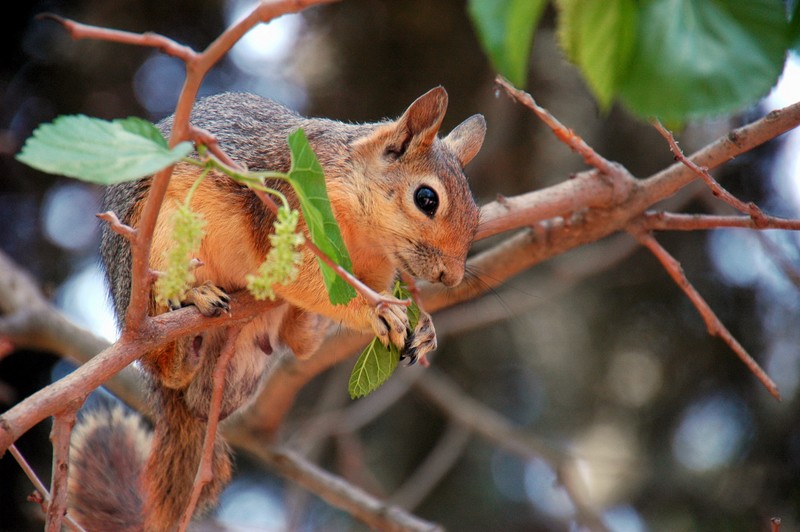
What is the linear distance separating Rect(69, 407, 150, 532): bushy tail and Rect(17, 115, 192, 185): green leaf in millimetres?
1684

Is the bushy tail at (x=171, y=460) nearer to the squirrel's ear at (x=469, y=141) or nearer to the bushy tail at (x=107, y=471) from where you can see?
the bushy tail at (x=107, y=471)

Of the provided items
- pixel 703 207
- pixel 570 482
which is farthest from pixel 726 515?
pixel 703 207

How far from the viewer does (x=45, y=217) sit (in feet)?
12.8

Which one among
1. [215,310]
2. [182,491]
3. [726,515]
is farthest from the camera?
[726,515]

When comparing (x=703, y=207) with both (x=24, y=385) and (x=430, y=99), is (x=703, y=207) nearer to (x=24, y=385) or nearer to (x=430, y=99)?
(x=430, y=99)

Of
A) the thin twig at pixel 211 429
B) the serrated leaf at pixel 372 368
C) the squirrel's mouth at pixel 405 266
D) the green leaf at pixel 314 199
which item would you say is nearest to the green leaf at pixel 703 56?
the green leaf at pixel 314 199

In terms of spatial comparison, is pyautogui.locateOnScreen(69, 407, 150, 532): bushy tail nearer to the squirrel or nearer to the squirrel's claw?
the squirrel

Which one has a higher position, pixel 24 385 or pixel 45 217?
pixel 45 217

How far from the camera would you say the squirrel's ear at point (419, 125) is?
1.90 m

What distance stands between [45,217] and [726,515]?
3.40 meters

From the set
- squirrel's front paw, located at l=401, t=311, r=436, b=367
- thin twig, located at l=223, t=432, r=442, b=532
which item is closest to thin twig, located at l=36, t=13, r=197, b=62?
squirrel's front paw, located at l=401, t=311, r=436, b=367

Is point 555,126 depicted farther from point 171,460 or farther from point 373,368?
point 171,460

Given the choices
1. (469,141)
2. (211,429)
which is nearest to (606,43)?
(211,429)

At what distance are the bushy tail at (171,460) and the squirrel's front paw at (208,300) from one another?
19.9 inches
